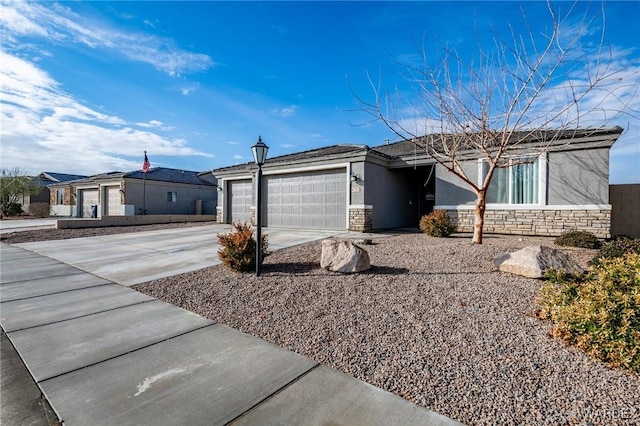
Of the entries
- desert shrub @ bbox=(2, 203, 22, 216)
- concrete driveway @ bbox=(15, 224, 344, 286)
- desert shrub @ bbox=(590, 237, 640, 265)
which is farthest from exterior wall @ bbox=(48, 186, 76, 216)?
desert shrub @ bbox=(590, 237, 640, 265)

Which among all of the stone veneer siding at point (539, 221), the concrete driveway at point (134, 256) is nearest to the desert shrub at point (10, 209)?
the concrete driveway at point (134, 256)

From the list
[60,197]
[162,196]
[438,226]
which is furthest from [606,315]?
[60,197]

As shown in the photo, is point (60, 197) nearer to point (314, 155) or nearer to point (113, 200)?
point (113, 200)

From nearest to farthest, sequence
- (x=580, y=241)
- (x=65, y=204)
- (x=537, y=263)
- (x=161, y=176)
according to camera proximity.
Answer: (x=537, y=263) < (x=580, y=241) < (x=161, y=176) < (x=65, y=204)

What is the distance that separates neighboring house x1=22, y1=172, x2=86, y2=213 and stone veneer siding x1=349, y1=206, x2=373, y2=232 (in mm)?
32559

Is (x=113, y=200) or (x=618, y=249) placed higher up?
(x=113, y=200)

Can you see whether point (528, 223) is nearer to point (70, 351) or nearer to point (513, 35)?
point (513, 35)

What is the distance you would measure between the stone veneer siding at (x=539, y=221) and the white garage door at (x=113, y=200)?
23.1 meters

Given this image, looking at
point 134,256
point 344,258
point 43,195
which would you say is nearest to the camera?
point 344,258

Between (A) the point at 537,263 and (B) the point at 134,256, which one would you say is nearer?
(A) the point at 537,263

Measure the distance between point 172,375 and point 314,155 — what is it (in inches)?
482

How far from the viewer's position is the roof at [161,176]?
2212cm

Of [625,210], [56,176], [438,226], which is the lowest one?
[438,226]

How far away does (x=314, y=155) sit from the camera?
46.0ft
